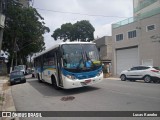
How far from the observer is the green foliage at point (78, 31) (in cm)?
7321

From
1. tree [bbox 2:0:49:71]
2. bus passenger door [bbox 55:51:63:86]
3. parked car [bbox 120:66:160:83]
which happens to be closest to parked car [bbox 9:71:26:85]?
parked car [bbox 120:66:160:83]

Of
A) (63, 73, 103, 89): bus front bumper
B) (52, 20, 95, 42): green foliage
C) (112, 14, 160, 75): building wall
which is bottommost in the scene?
(63, 73, 103, 89): bus front bumper

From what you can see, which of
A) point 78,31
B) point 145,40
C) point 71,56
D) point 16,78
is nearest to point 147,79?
point 71,56

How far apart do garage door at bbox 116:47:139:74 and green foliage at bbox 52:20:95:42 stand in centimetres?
3895

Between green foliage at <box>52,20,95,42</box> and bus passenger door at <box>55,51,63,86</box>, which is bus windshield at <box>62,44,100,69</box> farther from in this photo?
green foliage at <box>52,20,95,42</box>

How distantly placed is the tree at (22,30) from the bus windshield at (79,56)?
105 ft

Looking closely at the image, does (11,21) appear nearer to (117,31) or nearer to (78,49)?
(117,31)

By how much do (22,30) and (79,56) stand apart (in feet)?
120

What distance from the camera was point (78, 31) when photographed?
7350 centimetres

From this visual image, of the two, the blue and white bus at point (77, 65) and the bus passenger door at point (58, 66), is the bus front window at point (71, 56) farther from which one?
the bus passenger door at point (58, 66)

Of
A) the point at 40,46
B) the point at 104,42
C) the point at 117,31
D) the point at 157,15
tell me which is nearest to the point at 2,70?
the point at 40,46

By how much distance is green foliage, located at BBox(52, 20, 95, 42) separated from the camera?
240 feet

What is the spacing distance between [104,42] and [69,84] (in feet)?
120

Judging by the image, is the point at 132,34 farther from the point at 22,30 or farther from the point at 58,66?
the point at 22,30
